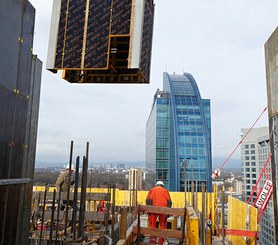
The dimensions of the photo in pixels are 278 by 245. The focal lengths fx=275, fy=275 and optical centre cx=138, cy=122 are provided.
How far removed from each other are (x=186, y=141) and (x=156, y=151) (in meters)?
3.98

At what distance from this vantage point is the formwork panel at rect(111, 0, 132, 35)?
22.4 ft

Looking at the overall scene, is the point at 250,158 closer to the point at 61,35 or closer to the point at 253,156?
A: the point at 253,156

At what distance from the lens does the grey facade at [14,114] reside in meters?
3.48

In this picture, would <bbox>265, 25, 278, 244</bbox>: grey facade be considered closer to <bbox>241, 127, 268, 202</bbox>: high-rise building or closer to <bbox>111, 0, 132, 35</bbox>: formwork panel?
<bbox>111, 0, 132, 35</bbox>: formwork panel

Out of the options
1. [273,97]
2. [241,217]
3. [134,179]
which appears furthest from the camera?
[134,179]

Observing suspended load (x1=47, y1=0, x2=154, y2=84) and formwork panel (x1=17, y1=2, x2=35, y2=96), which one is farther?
suspended load (x1=47, y1=0, x2=154, y2=84)

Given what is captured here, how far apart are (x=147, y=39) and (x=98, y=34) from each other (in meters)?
1.37

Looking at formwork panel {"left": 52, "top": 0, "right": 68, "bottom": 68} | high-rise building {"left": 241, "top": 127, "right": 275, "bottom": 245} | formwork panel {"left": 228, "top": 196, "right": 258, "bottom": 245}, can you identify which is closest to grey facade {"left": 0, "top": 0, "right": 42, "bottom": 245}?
formwork panel {"left": 52, "top": 0, "right": 68, "bottom": 68}

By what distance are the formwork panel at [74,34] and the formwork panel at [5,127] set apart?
3.48 m

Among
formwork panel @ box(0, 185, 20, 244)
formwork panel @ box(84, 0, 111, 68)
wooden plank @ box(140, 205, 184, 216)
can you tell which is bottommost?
wooden plank @ box(140, 205, 184, 216)

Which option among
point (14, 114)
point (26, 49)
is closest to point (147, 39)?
point (26, 49)

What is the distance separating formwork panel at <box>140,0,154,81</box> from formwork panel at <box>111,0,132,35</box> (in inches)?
18.9

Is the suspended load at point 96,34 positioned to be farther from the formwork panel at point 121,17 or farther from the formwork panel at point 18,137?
the formwork panel at point 18,137

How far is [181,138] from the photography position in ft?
112
